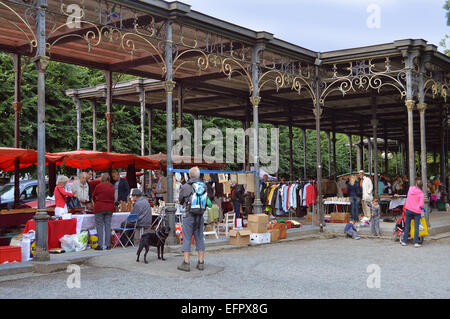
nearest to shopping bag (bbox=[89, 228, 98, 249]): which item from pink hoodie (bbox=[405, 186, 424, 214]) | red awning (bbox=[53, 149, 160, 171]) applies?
red awning (bbox=[53, 149, 160, 171])

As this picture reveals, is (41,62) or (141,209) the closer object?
(41,62)

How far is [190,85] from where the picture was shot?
1914 centimetres

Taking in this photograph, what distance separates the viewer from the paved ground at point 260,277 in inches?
285

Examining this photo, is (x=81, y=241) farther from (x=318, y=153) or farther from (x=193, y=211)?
(x=318, y=153)

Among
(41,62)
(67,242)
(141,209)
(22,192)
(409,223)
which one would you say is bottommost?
(67,242)

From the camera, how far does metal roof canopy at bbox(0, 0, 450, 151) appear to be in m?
11.6

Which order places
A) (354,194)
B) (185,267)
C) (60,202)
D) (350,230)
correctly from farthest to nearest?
(354,194)
(350,230)
(60,202)
(185,267)

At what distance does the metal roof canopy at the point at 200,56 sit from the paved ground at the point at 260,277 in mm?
4400

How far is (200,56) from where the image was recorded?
15.4 m

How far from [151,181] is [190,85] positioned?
7177 mm

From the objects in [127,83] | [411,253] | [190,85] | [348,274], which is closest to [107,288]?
[348,274]

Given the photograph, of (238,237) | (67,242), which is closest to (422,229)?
(238,237)

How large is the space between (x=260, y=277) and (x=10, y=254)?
190 inches

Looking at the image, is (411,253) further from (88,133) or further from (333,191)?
(88,133)
